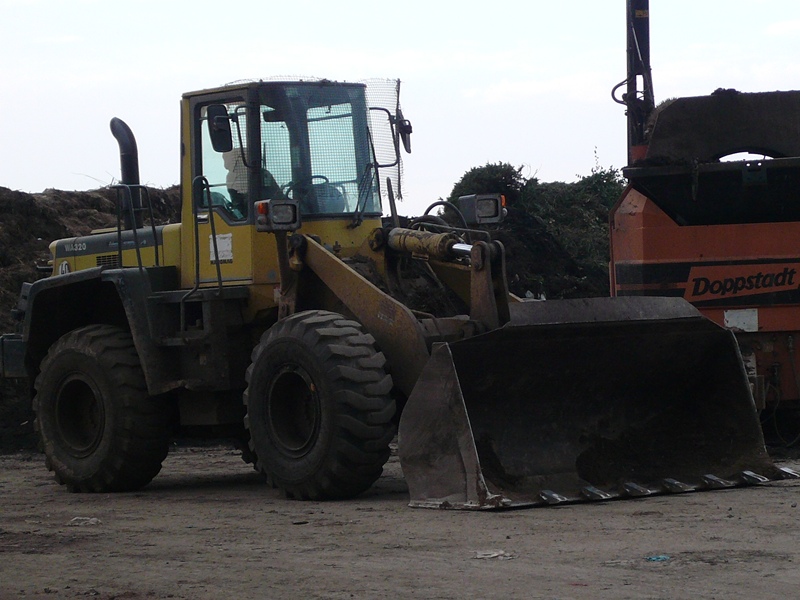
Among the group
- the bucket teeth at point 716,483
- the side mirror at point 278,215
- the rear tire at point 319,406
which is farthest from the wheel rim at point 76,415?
the bucket teeth at point 716,483

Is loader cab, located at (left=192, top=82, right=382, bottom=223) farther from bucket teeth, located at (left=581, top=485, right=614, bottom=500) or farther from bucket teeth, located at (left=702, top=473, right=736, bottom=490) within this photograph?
bucket teeth, located at (left=702, top=473, right=736, bottom=490)

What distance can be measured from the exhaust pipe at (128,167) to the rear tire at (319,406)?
2.03 m

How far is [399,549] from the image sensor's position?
6.77m

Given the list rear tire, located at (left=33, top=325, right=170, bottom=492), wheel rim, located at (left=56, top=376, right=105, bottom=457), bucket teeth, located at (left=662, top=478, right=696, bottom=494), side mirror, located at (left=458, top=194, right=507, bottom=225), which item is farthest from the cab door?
bucket teeth, located at (left=662, top=478, right=696, bottom=494)

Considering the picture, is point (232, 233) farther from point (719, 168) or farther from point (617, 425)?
point (719, 168)

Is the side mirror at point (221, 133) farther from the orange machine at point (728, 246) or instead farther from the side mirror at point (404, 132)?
the orange machine at point (728, 246)

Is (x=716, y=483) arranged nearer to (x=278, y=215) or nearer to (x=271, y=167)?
(x=278, y=215)

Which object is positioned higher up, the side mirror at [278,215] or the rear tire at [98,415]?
the side mirror at [278,215]

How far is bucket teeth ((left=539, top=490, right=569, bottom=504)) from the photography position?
323 inches

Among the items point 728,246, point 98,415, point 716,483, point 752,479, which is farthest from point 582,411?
point 98,415

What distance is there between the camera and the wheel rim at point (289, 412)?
9.20 m

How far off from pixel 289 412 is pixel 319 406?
0.58 meters

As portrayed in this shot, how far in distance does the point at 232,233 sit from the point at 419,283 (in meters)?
1.41

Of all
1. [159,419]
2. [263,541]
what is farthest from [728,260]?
[263,541]
